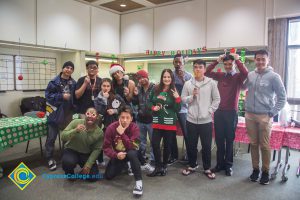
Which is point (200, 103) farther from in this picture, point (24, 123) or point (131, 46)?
point (131, 46)

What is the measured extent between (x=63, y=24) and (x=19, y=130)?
90.6 inches

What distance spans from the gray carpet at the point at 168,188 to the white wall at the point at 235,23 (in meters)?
2.11

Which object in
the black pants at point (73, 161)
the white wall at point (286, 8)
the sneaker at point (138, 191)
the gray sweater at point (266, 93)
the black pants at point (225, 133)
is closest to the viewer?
the sneaker at point (138, 191)

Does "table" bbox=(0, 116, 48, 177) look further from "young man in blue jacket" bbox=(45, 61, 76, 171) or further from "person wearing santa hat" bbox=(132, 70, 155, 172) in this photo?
"person wearing santa hat" bbox=(132, 70, 155, 172)

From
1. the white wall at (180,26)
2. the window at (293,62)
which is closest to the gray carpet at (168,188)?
the window at (293,62)

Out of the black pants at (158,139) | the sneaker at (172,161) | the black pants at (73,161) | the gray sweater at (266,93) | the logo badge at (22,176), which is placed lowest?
the logo badge at (22,176)

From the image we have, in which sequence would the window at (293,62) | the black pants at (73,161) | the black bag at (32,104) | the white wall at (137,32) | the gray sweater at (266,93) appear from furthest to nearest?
the white wall at (137,32)
the black bag at (32,104)
the window at (293,62)
the black pants at (73,161)
the gray sweater at (266,93)

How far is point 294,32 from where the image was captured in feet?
12.5

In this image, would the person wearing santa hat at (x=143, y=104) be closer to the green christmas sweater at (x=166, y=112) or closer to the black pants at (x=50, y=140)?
the green christmas sweater at (x=166, y=112)

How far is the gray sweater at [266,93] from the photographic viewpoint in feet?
7.98

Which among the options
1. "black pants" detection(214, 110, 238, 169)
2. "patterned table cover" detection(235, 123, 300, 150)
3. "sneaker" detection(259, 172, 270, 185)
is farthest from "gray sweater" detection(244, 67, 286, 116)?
"sneaker" detection(259, 172, 270, 185)

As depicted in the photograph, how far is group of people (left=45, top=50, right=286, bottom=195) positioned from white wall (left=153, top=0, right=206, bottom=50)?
5.46 feet

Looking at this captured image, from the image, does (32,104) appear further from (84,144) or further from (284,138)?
(284,138)

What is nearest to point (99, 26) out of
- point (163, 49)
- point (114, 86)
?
point (163, 49)
